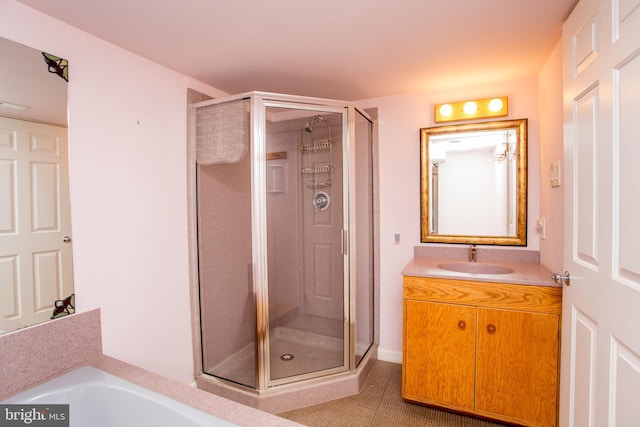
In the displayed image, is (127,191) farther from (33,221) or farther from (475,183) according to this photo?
(475,183)

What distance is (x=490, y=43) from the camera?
5.83 ft

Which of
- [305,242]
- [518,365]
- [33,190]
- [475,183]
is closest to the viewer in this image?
[33,190]

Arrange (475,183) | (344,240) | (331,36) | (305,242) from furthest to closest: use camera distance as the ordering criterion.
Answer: (305,242), (475,183), (344,240), (331,36)

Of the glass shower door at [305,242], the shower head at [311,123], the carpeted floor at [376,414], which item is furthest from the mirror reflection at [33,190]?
the carpeted floor at [376,414]

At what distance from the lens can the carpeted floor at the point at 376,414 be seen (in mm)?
1938

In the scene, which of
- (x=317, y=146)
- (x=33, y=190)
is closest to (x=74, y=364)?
(x=33, y=190)

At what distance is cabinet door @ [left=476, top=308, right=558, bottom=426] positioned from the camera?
1755 mm

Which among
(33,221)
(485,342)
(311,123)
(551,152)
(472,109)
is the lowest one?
(485,342)

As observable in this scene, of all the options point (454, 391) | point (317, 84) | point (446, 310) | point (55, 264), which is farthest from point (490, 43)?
point (55, 264)

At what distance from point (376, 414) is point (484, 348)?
32.1 inches

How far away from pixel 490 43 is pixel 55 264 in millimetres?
2580

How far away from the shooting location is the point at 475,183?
2.43 m

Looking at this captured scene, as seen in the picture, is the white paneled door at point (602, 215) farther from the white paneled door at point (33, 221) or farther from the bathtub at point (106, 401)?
the white paneled door at point (33, 221)

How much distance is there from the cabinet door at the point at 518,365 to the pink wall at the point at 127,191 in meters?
1.99
